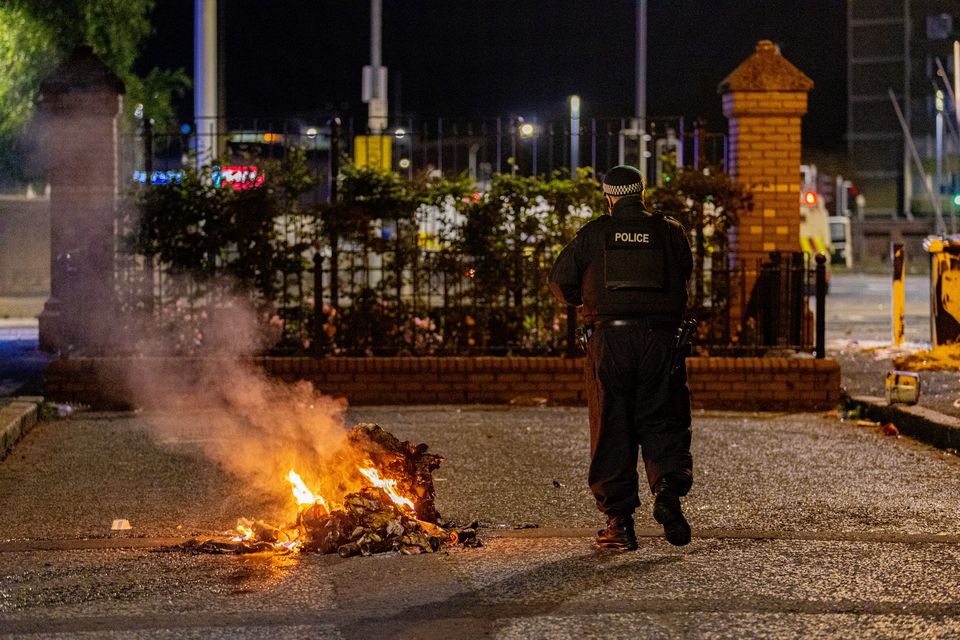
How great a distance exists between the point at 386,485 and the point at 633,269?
161cm

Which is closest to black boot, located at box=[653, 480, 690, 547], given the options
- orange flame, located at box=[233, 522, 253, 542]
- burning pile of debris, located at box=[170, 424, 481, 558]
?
burning pile of debris, located at box=[170, 424, 481, 558]

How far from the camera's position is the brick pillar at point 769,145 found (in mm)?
13422

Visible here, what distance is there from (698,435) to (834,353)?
6226 millimetres

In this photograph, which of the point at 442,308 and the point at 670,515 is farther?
the point at 442,308

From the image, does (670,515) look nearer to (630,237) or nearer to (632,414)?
(632,414)

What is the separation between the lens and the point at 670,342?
6.68 meters

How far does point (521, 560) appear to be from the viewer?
6.40 metres

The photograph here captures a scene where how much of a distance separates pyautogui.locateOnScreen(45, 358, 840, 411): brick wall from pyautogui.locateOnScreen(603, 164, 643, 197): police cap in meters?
5.44

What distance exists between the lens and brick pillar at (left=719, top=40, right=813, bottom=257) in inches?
528

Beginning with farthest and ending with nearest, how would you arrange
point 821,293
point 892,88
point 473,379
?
1. point 892,88
2. point 473,379
3. point 821,293

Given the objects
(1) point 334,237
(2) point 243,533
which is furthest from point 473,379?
(2) point 243,533

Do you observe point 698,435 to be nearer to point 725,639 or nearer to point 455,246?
point 455,246

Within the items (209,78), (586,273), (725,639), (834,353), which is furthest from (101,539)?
(209,78)

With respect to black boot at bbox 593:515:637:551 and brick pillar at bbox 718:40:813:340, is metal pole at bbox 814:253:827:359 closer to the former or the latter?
brick pillar at bbox 718:40:813:340
